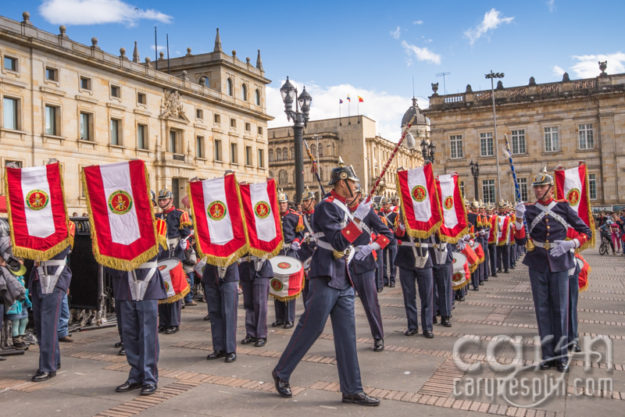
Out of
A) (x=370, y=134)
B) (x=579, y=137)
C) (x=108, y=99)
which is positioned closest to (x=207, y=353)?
(x=108, y=99)

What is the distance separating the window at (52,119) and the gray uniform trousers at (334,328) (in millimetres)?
32412

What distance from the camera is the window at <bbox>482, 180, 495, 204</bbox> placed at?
153 ft

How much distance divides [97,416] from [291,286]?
3.92 m

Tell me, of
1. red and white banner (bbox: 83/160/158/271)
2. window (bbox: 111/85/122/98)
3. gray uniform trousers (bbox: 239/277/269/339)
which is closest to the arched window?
window (bbox: 111/85/122/98)

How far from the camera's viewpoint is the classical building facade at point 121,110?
31.3m

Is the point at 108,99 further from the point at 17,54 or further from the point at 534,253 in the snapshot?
the point at 534,253

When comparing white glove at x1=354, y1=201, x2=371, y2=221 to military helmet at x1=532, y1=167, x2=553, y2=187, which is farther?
military helmet at x1=532, y1=167, x2=553, y2=187

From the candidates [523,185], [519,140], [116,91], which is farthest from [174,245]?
[523,185]

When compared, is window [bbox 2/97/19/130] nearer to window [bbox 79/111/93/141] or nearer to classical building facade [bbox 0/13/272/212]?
classical building facade [bbox 0/13/272/212]

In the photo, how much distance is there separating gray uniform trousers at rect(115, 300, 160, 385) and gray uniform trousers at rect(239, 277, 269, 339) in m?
2.09

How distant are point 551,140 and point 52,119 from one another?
3650cm

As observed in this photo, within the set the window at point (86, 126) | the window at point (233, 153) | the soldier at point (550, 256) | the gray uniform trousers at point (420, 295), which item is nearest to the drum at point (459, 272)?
the gray uniform trousers at point (420, 295)

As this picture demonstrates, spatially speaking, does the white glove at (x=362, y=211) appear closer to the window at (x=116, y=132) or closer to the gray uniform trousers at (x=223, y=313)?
the gray uniform trousers at (x=223, y=313)

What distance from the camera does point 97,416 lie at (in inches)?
189
